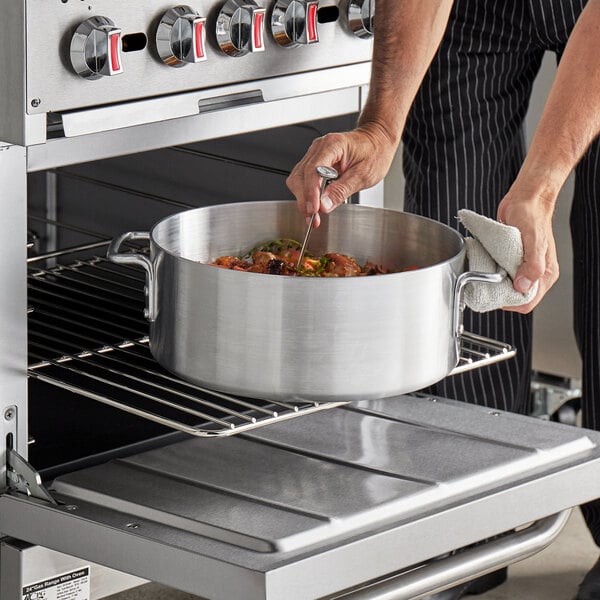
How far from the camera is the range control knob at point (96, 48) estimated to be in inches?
58.6

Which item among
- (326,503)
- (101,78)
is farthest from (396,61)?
(326,503)

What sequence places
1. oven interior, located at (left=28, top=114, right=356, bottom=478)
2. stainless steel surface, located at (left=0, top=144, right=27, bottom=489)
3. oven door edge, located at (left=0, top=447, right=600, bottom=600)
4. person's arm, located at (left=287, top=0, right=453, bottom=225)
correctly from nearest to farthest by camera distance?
oven door edge, located at (left=0, top=447, right=600, bottom=600) < stainless steel surface, located at (left=0, top=144, right=27, bottom=489) < person's arm, located at (left=287, top=0, right=453, bottom=225) < oven interior, located at (left=28, top=114, right=356, bottom=478)

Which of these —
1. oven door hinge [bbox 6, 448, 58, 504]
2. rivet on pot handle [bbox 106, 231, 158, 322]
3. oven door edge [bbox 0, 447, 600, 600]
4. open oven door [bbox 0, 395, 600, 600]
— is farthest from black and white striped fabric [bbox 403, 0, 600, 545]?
oven door hinge [bbox 6, 448, 58, 504]

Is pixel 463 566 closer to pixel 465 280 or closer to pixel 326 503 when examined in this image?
pixel 326 503

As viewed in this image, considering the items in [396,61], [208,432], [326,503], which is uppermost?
[396,61]

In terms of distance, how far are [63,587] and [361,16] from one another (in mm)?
845

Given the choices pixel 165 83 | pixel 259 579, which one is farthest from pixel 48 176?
pixel 259 579

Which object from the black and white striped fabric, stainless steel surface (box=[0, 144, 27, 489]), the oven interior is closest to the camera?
stainless steel surface (box=[0, 144, 27, 489])

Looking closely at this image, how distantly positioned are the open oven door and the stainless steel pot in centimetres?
16

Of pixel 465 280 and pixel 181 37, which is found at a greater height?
pixel 181 37

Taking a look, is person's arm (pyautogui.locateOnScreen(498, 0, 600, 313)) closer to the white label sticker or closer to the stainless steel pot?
the stainless steel pot

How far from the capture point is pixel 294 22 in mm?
1709

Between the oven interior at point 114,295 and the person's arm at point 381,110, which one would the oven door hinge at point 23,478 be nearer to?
the oven interior at point 114,295

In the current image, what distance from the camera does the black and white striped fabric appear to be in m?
2.28
